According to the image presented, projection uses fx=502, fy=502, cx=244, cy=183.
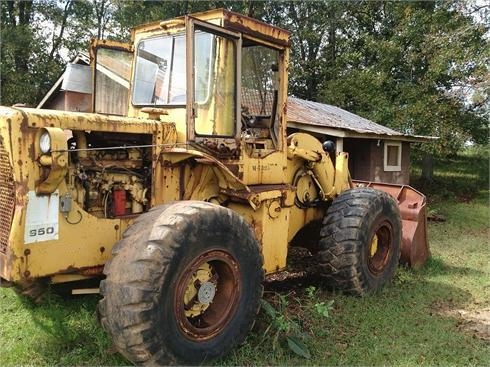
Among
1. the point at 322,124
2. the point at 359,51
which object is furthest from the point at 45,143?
the point at 359,51

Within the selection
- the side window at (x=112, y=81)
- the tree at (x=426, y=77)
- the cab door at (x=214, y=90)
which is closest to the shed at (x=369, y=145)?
the tree at (x=426, y=77)

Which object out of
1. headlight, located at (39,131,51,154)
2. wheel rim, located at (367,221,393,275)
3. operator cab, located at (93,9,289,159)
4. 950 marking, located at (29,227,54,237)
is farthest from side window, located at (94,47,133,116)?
wheel rim, located at (367,221,393,275)

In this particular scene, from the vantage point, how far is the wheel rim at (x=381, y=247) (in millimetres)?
5953

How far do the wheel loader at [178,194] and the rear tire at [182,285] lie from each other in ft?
0.03

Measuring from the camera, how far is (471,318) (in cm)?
546

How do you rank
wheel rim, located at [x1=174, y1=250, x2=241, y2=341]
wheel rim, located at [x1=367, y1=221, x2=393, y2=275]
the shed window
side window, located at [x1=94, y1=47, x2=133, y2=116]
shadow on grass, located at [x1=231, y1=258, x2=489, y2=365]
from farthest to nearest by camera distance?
the shed window < wheel rim, located at [x1=367, y1=221, x2=393, y2=275] < side window, located at [x1=94, y1=47, x2=133, y2=116] < shadow on grass, located at [x1=231, y1=258, x2=489, y2=365] < wheel rim, located at [x1=174, y1=250, x2=241, y2=341]

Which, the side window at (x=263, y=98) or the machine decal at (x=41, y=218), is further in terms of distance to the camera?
the side window at (x=263, y=98)

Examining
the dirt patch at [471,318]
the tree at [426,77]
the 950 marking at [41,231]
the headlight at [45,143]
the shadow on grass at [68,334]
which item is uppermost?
the tree at [426,77]

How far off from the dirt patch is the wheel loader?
72 cm

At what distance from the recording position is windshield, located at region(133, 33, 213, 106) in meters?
4.32

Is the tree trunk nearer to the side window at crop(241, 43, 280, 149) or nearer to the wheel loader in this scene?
the wheel loader

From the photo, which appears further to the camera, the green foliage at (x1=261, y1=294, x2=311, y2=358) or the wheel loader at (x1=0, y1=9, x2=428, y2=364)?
the green foliage at (x1=261, y1=294, x2=311, y2=358)

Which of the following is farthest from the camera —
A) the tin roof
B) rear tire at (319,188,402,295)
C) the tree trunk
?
the tree trunk

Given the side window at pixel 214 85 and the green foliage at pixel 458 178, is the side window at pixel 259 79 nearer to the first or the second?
the side window at pixel 214 85
